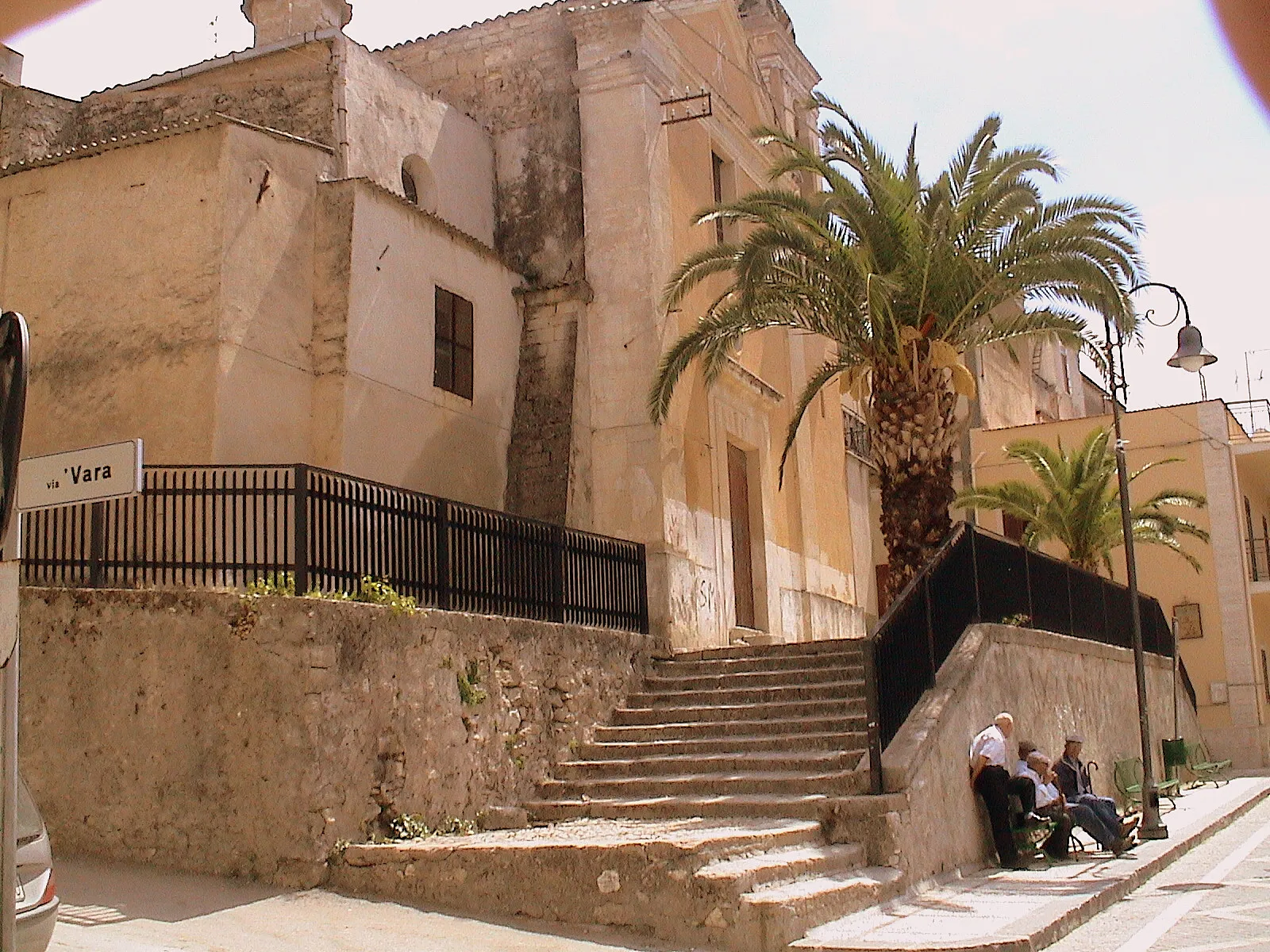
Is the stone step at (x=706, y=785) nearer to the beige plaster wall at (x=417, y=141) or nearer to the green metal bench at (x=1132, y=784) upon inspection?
the green metal bench at (x=1132, y=784)

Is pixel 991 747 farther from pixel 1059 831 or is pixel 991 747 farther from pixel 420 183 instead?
pixel 420 183

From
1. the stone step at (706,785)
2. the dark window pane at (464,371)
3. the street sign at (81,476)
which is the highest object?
the dark window pane at (464,371)

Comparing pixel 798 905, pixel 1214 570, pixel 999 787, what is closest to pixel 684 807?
pixel 798 905

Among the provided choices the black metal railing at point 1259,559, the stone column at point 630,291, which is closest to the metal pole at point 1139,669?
the stone column at point 630,291

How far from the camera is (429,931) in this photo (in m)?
9.34

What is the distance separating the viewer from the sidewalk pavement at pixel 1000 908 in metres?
8.61

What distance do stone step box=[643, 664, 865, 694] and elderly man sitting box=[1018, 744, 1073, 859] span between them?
1810 millimetres

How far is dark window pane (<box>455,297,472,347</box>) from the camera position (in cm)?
1733

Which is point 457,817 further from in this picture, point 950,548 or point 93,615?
point 950,548

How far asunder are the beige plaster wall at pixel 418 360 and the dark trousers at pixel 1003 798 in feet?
23.9

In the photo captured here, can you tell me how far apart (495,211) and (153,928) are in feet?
41.8

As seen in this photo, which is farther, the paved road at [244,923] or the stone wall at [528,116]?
the stone wall at [528,116]

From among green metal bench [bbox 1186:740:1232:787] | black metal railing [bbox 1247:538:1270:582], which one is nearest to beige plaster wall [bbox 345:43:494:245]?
green metal bench [bbox 1186:740:1232:787]

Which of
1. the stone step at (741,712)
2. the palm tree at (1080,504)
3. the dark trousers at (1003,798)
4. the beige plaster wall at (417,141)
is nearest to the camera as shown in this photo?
the dark trousers at (1003,798)
